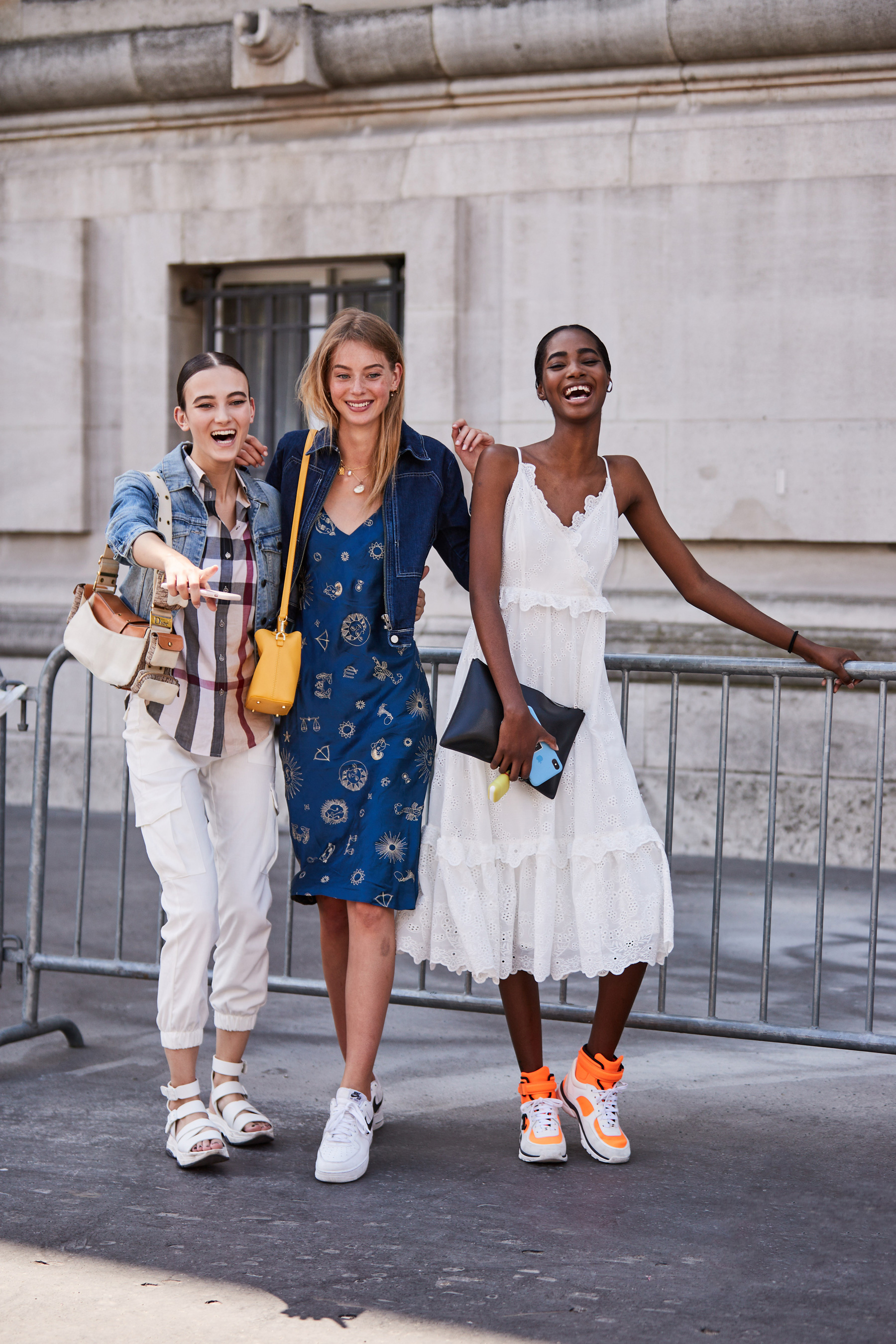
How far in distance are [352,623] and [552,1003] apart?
5.14ft

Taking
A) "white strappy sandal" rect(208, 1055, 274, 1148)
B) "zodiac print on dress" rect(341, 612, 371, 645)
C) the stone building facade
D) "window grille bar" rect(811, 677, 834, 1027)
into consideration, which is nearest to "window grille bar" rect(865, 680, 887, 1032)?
"window grille bar" rect(811, 677, 834, 1027)

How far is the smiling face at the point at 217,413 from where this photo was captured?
395 centimetres

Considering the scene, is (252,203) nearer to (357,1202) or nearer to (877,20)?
(877,20)

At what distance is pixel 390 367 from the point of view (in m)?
4.05

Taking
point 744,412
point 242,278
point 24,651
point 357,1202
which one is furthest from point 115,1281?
point 242,278

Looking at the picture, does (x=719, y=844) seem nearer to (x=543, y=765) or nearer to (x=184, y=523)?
(x=543, y=765)

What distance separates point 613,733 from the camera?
13.2 ft

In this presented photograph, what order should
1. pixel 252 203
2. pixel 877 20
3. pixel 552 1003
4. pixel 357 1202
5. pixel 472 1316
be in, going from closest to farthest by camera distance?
pixel 472 1316, pixel 357 1202, pixel 552 1003, pixel 877 20, pixel 252 203

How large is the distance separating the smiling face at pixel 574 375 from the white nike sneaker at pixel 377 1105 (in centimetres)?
184

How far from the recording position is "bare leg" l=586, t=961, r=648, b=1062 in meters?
4.02

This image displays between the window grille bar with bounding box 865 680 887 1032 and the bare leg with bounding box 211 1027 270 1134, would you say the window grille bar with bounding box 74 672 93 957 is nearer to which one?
the bare leg with bounding box 211 1027 270 1134

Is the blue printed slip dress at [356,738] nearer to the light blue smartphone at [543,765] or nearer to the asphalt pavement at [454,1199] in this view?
the light blue smartphone at [543,765]

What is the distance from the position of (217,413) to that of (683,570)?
1331 millimetres

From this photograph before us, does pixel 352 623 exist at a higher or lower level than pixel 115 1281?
higher
